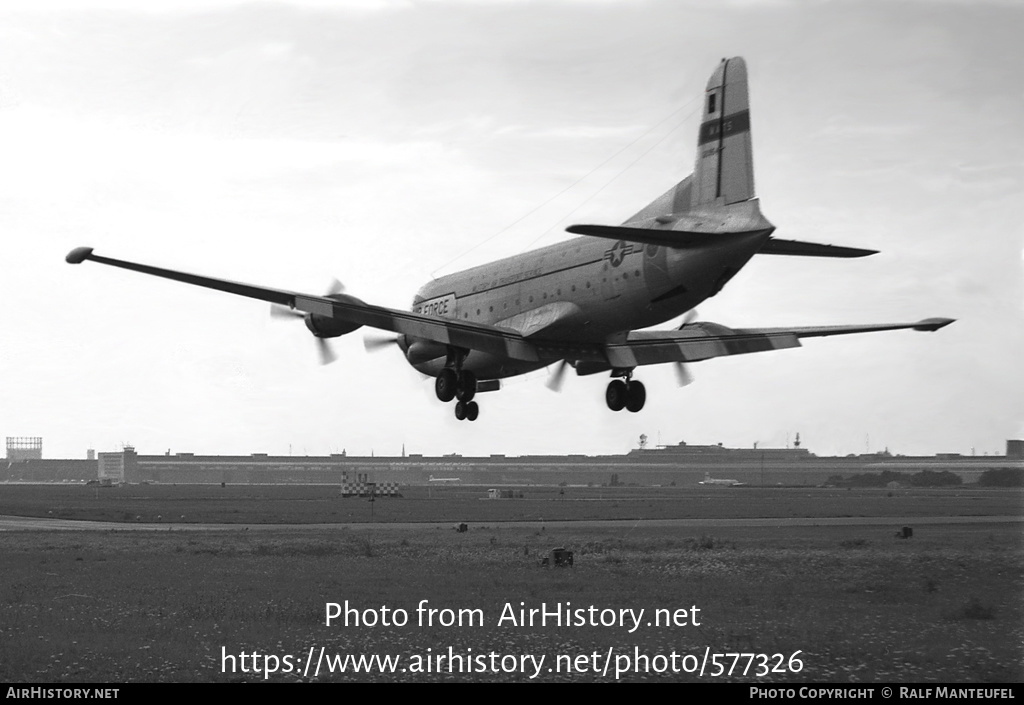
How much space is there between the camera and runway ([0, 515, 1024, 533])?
84438 mm

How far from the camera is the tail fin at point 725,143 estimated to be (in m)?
32.8

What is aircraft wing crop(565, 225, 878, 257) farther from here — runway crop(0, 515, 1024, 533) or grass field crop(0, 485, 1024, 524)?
grass field crop(0, 485, 1024, 524)

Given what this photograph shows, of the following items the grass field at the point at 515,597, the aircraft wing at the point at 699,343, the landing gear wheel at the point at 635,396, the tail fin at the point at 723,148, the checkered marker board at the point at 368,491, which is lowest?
the grass field at the point at 515,597

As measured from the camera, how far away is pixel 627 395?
123ft

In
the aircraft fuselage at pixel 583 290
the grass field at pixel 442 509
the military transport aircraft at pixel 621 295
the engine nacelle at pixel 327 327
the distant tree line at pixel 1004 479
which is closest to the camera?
the military transport aircraft at pixel 621 295

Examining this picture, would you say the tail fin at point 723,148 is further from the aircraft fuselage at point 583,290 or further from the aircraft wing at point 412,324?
the aircraft wing at point 412,324

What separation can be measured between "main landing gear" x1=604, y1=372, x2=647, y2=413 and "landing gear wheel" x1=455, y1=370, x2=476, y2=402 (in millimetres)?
4383

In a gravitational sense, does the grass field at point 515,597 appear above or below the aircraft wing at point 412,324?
below

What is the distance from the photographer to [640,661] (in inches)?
1228

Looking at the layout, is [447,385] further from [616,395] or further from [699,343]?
[699,343]

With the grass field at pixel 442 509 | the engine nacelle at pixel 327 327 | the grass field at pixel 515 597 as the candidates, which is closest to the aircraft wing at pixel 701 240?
the engine nacelle at pixel 327 327

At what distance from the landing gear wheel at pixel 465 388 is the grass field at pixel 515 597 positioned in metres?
7.15
